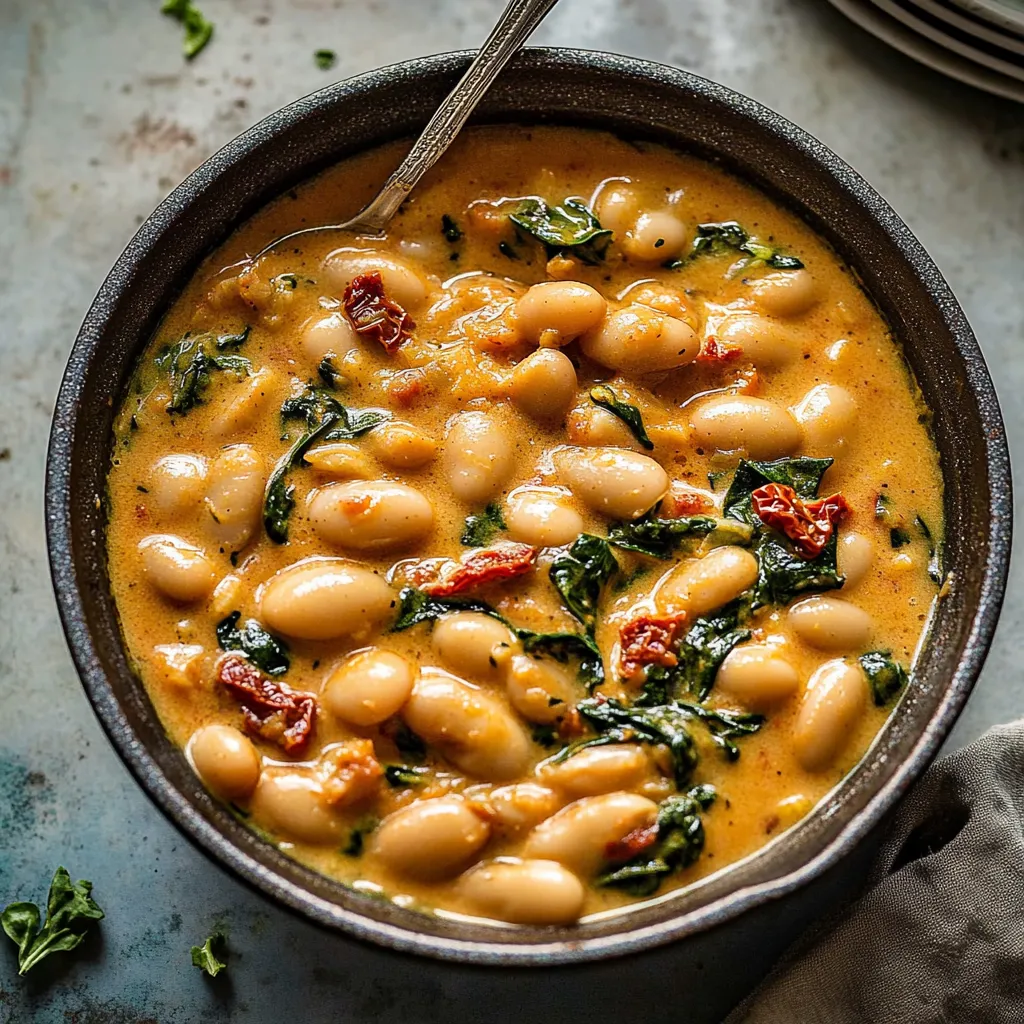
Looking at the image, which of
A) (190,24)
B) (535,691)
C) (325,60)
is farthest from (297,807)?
(190,24)

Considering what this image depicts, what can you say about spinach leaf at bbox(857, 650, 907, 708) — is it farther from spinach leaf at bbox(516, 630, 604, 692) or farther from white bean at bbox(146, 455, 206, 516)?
white bean at bbox(146, 455, 206, 516)

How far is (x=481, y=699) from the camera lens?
2.19 meters

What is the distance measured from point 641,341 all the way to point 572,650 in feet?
1.96

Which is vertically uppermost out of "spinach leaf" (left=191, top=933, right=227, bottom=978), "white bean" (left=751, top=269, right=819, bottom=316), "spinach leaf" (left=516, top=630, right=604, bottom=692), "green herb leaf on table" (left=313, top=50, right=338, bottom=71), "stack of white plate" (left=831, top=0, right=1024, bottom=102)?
"stack of white plate" (left=831, top=0, right=1024, bottom=102)

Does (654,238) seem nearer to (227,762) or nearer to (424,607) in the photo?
(424,607)

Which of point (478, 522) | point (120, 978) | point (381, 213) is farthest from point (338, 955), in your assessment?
point (381, 213)

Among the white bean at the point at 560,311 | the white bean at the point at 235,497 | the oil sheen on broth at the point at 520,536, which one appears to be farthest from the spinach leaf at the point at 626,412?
the white bean at the point at 235,497

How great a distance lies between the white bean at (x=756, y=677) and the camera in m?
2.24

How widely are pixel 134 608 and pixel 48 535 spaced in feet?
0.69

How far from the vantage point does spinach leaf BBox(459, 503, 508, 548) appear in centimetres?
234

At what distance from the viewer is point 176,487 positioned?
2322 millimetres

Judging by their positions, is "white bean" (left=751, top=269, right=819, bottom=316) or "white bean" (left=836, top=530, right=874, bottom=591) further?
"white bean" (left=751, top=269, right=819, bottom=316)

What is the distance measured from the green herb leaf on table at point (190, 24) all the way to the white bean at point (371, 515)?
53.8 inches

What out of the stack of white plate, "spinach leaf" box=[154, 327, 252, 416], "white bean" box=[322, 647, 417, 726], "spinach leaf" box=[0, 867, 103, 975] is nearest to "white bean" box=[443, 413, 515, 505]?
"white bean" box=[322, 647, 417, 726]
